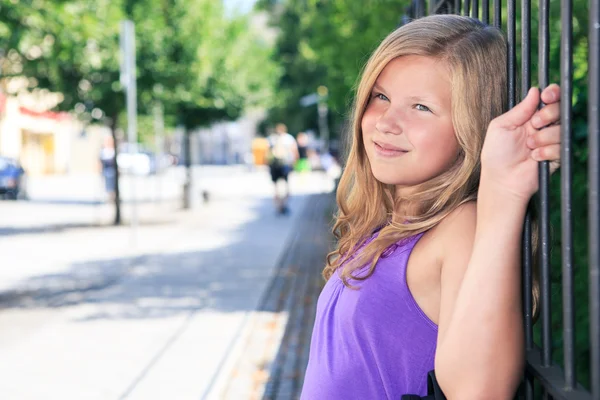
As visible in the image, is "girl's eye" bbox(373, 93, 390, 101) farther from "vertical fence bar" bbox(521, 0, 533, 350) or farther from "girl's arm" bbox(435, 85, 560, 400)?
"girl's arm" bbox(435, 85, 560, 400)

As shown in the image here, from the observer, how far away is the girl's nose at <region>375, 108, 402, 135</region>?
1521 mm

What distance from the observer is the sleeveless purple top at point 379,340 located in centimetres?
146

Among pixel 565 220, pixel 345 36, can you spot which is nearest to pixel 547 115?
pixel 565 220

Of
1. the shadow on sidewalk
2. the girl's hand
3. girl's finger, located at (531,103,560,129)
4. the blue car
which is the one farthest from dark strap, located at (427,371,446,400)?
the blue car

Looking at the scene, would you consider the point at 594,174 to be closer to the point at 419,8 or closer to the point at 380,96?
the point at 380,96

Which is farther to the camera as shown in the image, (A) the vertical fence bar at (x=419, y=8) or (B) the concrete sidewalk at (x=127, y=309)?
(B) the concrete sidewalk at (x=127, y=309)

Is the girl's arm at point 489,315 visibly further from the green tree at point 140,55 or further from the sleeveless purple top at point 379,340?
the green tree at point 140,55

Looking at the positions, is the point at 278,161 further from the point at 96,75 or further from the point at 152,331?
the point at 152,331

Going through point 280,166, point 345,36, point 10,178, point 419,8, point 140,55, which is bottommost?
point 10,178

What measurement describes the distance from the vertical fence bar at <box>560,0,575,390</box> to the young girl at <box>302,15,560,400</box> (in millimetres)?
41

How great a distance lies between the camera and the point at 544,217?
1386 millimetres

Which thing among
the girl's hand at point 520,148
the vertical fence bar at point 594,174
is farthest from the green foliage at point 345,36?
the vertical fence bar at point 594,174

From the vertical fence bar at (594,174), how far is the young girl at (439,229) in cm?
21

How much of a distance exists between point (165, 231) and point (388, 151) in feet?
47.0
